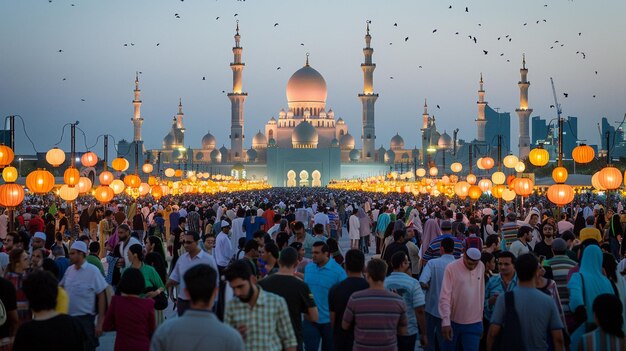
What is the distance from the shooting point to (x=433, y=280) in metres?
7.27

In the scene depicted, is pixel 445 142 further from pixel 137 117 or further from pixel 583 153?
pixel 583 153

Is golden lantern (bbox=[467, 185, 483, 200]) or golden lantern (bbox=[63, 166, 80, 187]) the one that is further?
golden lantern (bbox=[467, 185, 483, 200])

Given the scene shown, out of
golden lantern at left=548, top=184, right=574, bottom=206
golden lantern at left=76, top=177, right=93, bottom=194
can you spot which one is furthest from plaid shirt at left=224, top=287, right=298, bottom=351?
golden lantern at left=76, top=177, right=93, bottom=194

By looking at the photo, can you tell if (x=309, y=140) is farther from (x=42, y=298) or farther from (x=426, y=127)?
(x=42, y=298)

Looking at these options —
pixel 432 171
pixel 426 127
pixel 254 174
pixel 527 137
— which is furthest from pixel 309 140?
pixel 432 171

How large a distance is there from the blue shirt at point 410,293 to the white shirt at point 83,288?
1.95m

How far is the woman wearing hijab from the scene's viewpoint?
6.26m

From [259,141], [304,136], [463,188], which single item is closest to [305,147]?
[304,136]

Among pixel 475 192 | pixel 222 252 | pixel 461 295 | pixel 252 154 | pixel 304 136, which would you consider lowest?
pixel 461 295

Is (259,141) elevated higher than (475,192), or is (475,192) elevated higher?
(259,141)

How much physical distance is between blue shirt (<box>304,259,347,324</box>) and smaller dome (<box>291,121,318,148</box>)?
258ft

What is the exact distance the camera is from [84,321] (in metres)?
6.55

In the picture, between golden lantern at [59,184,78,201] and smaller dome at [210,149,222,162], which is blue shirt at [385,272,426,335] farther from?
smaller dome at [210,149,222,162]

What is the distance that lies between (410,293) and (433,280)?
0.96 metres
